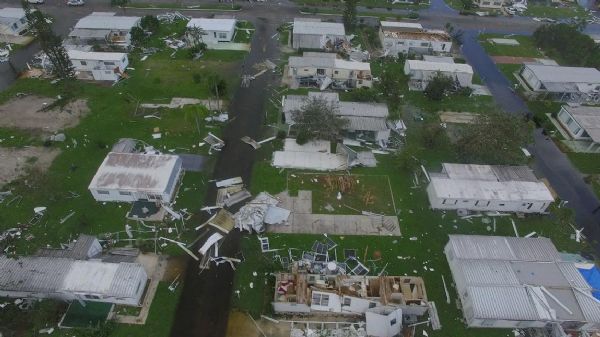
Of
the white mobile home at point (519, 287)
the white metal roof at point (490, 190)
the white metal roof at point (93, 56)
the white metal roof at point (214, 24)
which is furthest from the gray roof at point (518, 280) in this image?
the white metal roof at point (93, 56)

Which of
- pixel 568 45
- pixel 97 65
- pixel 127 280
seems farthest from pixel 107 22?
pixel 568 45

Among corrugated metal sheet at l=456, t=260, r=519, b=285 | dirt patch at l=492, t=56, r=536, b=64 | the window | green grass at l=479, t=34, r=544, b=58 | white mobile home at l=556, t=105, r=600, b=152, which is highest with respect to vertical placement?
green grass at l=479, t=34, r=544, b=58

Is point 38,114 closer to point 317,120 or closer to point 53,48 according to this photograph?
point 53,48

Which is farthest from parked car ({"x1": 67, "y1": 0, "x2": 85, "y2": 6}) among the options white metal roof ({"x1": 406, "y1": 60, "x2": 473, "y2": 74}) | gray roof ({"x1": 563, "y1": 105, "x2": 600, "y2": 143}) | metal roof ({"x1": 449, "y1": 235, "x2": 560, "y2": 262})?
gray roof ({"x1": 563, "y1": 105, "x2": 600, "y2": 143})

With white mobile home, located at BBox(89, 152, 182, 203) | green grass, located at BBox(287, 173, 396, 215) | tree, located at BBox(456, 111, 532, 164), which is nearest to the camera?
white mobile home, located at BBox(89, 152, 182, 203)

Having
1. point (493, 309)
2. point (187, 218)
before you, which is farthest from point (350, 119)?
point (493, 309)

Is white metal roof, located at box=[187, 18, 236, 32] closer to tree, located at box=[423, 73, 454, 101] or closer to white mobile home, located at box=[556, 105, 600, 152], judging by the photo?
tree, located at box=[423, 73, 454, 101]
